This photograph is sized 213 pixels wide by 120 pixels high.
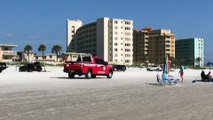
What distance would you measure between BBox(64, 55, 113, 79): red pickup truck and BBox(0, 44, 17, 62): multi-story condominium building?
10180cm

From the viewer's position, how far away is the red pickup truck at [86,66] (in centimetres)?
3675

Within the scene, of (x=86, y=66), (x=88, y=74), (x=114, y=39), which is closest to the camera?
(x=86, y=66)

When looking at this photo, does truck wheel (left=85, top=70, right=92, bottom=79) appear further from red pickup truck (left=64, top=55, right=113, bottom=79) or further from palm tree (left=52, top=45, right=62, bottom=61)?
palm tree (left=52, top=45, right=62, bottom=61)

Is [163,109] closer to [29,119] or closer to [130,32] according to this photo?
[29,119]

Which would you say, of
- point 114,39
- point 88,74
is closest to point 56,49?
point 114,39

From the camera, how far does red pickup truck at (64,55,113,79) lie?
36.8 meters

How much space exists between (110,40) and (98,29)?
706 centimetres

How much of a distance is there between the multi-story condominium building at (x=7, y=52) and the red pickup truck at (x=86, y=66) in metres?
102

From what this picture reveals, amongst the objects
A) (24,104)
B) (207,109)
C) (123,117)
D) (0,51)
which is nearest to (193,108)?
(207,109)

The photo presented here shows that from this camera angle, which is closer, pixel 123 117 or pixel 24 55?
pixel 123 117

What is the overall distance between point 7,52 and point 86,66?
4223 inches

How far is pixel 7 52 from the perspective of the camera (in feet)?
458

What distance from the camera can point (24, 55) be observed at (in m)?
173

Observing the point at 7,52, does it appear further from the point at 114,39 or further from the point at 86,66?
the point at 86,66
